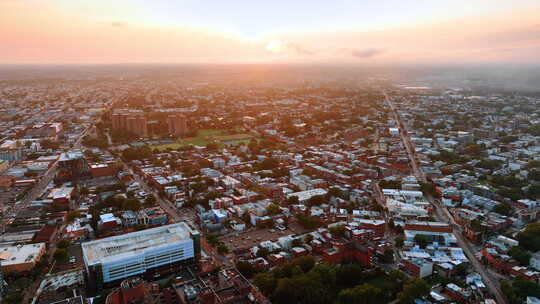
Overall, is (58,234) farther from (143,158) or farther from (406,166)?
(406,166)

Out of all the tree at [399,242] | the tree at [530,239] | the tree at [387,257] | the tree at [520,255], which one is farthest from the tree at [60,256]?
the tree at [530,239]

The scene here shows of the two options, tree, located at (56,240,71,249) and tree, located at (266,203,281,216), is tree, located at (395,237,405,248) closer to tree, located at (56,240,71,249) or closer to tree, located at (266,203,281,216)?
tree, located at (266,203,281,216)

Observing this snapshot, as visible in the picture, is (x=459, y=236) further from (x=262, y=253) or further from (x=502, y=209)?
(x=262, y=253)

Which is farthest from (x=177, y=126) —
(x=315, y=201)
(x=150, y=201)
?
(x=315, y=201)

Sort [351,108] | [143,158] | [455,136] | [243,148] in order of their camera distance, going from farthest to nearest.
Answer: [351,108]
[455,136]
[243,148]
[143,158]

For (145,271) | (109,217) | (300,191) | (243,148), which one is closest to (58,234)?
(109,217)
